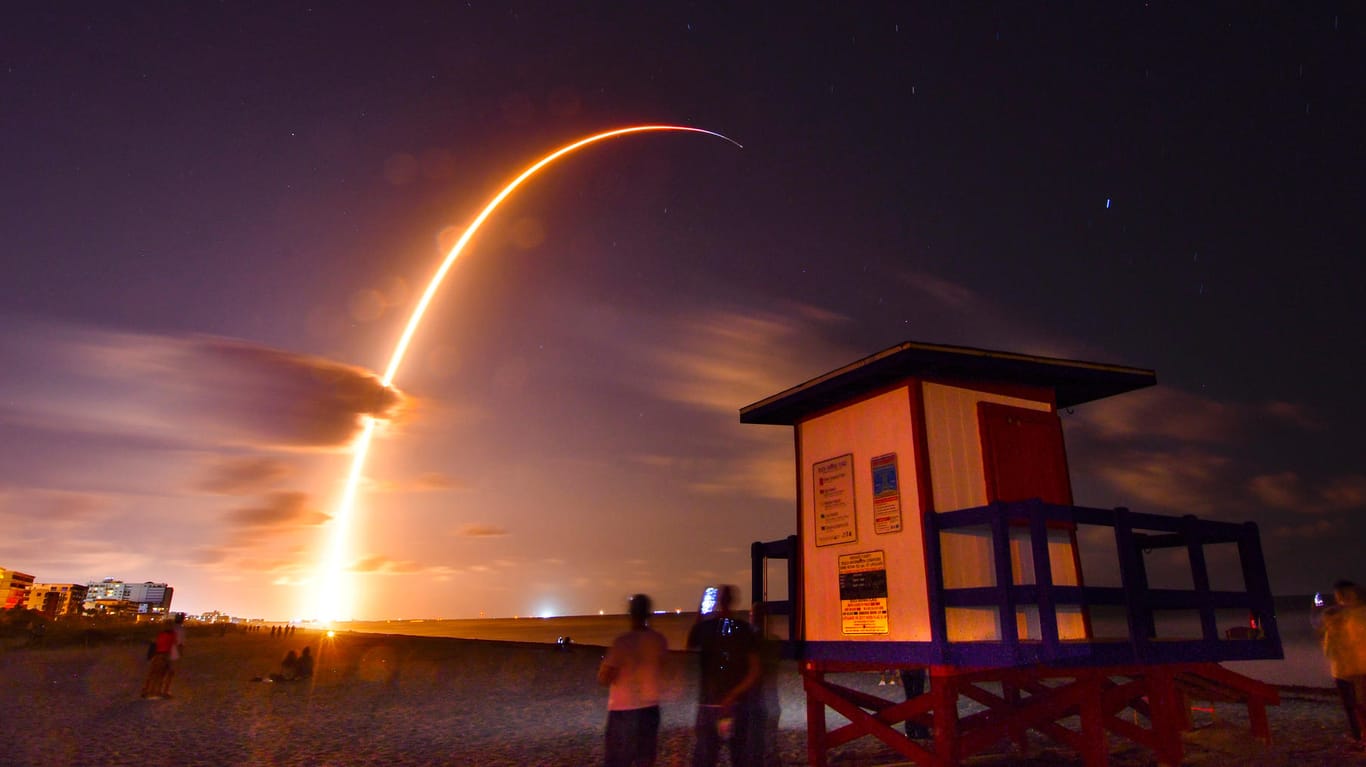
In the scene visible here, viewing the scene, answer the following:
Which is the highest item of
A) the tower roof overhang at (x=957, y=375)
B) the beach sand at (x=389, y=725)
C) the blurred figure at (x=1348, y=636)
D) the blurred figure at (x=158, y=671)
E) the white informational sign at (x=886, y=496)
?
the tower roof overhang at (x=957, y=375)

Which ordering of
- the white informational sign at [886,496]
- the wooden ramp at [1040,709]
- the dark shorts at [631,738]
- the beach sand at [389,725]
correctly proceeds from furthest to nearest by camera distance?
the beach sand at [389,725] → the white informational sign at [886,496] → the wooden ramp at [1040,709] → the dark shorts at [631,738]

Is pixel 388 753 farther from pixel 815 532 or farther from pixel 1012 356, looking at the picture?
pixel 1012 356

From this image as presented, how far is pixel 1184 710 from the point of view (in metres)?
11.4

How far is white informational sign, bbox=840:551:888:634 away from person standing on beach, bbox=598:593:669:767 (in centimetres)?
350

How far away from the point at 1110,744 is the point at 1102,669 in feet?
15.5

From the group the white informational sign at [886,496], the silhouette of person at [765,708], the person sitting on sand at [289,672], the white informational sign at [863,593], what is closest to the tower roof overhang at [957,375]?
the white informational sign at [886,496]

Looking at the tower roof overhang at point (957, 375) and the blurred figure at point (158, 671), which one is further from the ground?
the tower roof overhang at point (957, 375)

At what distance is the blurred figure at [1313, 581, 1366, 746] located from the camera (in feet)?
34.2

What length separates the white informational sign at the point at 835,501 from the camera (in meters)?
10.2

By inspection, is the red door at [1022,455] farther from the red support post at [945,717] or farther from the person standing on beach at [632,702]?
the person standing on beach at [632,702]

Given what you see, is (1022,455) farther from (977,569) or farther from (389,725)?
(389,725)

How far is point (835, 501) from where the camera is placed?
10.4 meters

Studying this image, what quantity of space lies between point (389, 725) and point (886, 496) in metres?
13.9

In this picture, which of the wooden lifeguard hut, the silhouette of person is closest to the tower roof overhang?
the wooden lifeguard hut
